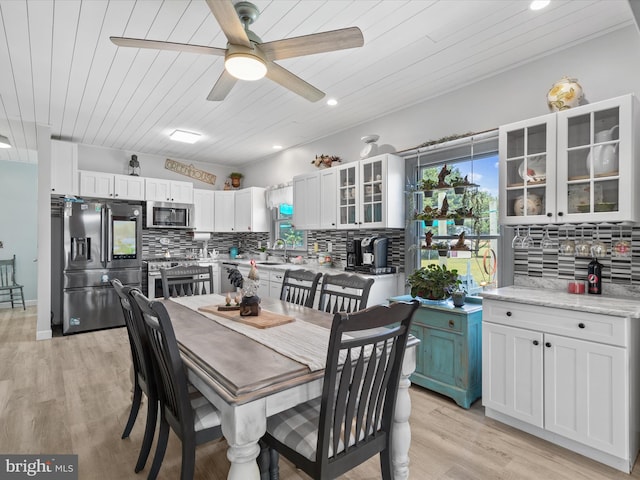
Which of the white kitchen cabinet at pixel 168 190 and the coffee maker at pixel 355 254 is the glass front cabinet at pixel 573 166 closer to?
the coffee maker at pixel 355 254

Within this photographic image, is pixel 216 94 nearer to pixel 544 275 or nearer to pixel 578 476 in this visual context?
pixel 544 275

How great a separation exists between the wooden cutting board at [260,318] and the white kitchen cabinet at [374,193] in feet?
6.06

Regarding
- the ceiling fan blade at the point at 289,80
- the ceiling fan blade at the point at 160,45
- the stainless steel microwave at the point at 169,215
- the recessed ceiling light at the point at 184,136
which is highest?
the recessed ceiling light at the point at 184,136

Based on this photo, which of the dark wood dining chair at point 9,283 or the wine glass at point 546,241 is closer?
the wine glass at point 546,241

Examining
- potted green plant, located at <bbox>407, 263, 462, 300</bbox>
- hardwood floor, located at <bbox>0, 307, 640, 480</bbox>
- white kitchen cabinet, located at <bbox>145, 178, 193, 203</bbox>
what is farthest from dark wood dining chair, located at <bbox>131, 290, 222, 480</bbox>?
white kitchen cabinet, located at <bbox>145, 178, 193, 203</bbox>

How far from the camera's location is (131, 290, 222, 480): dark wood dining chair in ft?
4.52

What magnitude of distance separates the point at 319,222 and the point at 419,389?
2.28m

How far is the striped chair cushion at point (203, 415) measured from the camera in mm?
1517

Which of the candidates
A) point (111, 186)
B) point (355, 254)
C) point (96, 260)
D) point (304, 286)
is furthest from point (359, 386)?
point (111, 186)

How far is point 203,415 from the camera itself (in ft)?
5.13

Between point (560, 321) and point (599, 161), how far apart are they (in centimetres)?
106

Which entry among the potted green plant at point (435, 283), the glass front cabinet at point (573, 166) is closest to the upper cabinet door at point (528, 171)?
the glass front cabinet at point (573, 166)

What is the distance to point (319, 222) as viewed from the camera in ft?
14.6

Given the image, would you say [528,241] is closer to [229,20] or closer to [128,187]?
[229,20]
